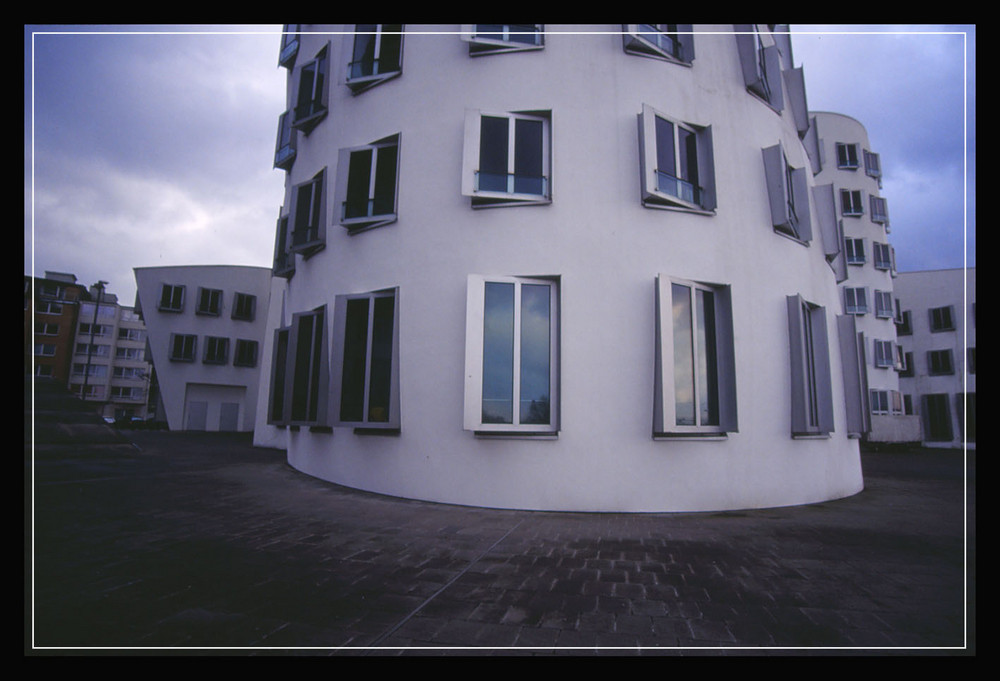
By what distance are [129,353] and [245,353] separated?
52677 mm

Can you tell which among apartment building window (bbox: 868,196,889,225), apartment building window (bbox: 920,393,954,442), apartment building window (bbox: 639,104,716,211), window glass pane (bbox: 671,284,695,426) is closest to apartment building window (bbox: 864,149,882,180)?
apartment building window (bbox: 868,196,889,225)

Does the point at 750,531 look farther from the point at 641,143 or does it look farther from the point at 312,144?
the point at 312,144

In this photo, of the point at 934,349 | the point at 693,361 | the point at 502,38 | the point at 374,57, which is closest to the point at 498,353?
the point at 693,361

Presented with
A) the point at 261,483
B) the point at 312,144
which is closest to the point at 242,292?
the point at 312,144

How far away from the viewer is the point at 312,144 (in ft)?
32.5

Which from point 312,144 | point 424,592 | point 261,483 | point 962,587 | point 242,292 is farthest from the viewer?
point 242,292

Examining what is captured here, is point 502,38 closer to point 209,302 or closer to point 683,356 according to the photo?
point 683,356

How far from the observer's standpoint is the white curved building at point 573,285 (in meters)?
6.22

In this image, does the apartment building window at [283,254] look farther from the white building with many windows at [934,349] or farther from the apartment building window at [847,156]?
the white building with many windows at [934,349]

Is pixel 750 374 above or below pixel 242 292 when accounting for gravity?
below

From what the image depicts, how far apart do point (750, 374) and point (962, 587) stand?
366 cm

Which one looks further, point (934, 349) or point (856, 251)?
point (934, 349)

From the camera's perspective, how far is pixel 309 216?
30.2ft

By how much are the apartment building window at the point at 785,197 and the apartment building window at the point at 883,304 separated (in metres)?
21.8
